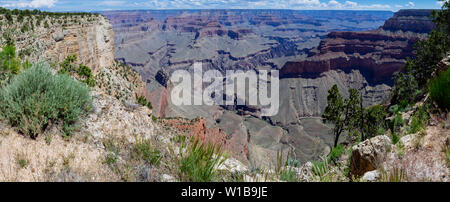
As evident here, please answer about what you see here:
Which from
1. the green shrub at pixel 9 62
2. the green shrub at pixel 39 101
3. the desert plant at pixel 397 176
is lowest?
the desert plant at pixel 397 176

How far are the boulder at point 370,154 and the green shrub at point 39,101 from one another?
6301 mm

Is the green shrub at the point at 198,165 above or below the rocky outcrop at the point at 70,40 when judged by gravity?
Result: below

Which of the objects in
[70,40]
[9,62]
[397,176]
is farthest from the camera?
[70,40]

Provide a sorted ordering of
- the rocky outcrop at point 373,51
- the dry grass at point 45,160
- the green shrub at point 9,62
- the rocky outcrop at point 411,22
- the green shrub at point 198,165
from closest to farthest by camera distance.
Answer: the dry grass at point 45,160, the green shrub at point 198,165, the green shrub at point 9,62, the rocky outcrop at point 373,51, the rocky outcrop at point 411,22

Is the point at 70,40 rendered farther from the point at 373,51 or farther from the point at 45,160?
the point at 373,51

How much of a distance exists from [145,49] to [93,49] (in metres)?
172

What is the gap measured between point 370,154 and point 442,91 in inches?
98.4

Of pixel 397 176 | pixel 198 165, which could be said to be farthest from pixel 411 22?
pixel 198 165

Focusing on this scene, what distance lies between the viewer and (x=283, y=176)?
4105 millimetres

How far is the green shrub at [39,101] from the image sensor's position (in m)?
4.65

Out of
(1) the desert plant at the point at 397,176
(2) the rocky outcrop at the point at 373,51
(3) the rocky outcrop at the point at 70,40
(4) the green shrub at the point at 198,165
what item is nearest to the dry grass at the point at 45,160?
(4) the green shrub at the point at 198,165

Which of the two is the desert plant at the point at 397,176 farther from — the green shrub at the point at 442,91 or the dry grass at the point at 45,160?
the dry grass at the point at 45,160

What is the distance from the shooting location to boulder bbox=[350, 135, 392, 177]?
4.71 m

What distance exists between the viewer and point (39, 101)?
189 inches
